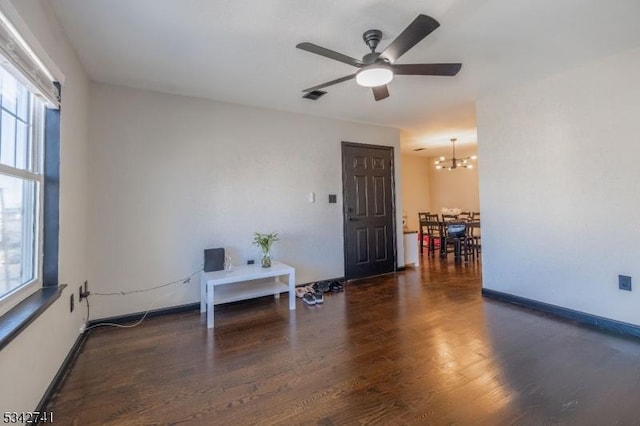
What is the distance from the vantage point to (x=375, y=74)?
2.10 m

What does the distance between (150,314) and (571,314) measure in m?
4.26

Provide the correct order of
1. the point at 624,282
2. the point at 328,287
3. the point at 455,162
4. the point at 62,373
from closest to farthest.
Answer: the point at 62,373 → the point at 624,282 → the point at 328,287 → the point at 455,162

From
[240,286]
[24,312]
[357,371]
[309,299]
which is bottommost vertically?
[357,371]

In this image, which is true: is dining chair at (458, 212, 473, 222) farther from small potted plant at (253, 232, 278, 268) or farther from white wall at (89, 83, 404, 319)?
small potted plant at (253, 232, 278, 268)

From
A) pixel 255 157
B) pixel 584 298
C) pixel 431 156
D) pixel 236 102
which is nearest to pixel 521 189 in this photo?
pixel 584 298

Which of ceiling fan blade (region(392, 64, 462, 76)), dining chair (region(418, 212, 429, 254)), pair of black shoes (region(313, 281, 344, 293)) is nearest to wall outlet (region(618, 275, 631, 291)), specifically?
ceiling fan blade (region(392, 64, 462, 76))

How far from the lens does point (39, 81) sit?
1626mm

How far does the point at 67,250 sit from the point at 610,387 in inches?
148

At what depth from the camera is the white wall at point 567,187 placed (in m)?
2.46

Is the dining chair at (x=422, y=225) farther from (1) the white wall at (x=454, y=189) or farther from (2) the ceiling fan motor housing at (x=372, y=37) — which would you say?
(2) the ceiling fan motor housing at (x=372, y=37)

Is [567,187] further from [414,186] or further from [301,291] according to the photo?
[414,186]

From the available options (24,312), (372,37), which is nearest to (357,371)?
(24,312)

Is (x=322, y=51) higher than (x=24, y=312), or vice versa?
(x=322, y=51)

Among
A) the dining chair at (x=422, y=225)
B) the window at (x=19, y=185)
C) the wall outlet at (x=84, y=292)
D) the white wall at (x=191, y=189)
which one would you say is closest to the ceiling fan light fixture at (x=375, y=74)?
the white wall at (x=191, y=189)
